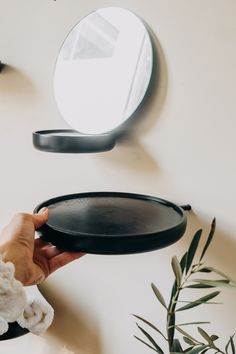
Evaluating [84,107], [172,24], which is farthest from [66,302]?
[172,24]

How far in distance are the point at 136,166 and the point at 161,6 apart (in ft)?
1.35

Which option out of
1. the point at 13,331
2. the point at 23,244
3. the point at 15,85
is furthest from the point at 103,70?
the point at 13,331

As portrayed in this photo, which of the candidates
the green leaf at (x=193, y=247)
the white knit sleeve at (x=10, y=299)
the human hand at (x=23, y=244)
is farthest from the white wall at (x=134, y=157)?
the white knit sleeve at (x=10, y=299)

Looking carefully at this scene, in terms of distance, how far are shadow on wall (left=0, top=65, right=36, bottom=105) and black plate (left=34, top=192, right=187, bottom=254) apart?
1.33 ft

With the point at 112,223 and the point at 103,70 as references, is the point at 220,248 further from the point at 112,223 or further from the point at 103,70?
the point at 103,70

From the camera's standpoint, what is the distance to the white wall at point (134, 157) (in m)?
0.82

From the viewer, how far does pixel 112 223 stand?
2.64ft

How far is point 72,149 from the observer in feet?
2.94

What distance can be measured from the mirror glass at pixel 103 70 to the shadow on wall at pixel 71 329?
0.62 meters

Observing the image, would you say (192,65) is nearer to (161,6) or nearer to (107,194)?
(161,6)

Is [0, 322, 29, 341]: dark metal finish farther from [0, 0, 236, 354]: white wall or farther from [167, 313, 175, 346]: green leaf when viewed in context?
[167, 313, 175, 346]: green leaf

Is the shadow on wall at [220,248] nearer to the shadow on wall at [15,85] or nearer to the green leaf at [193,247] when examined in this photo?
the green leaf at [193,247]

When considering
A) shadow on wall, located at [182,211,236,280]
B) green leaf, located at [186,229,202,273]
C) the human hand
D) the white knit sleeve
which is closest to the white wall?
shadow on wall, located at [182,211,236,280]

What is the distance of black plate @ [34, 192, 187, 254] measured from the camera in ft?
2.30
